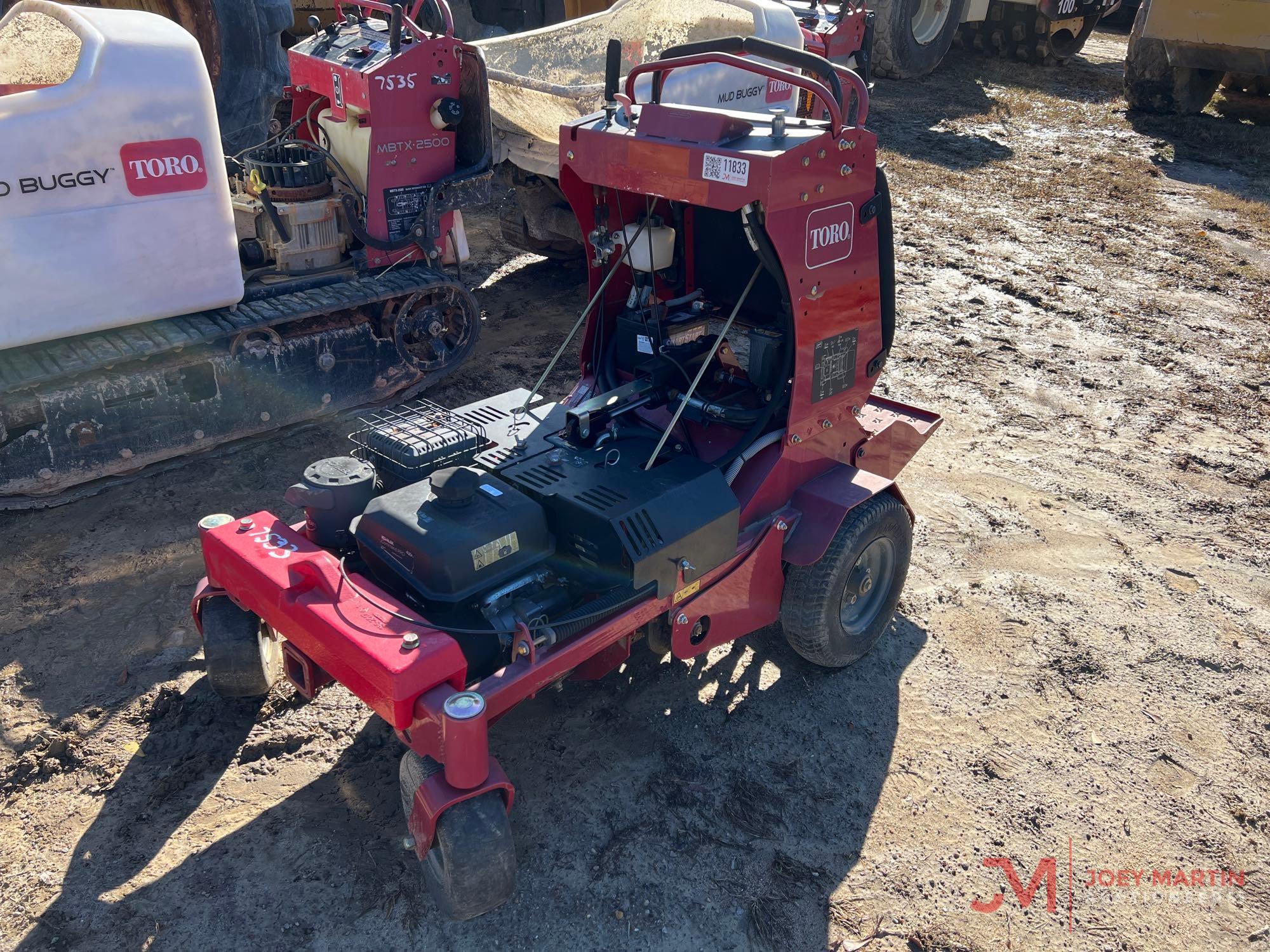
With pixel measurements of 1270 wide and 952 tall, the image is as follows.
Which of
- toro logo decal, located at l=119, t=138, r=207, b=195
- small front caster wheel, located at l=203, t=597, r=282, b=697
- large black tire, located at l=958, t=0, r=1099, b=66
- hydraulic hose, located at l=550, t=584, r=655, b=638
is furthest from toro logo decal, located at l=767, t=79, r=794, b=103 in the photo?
large black tire, located at l=958, t=0, r=1099, b=66

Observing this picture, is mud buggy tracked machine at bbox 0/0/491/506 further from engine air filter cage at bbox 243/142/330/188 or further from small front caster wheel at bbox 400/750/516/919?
small front caster wheel at bbox 400/750/516/919

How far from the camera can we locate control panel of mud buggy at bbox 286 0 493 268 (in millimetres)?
6371

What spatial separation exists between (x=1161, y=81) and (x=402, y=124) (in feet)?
35.9

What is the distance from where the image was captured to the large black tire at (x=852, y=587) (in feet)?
13.5

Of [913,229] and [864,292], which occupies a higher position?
[864,292]

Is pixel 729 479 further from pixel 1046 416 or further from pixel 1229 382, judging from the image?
pixel 1229 382

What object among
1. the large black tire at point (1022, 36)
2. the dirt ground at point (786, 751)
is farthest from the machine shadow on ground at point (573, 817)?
the large black tire at point (1022, 36)

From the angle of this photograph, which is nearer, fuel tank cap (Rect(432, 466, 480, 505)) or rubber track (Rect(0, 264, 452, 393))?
fuel tank cap (Rect(432, 466, 480, 505))

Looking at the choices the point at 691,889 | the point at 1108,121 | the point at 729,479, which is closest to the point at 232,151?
the point at 729,479

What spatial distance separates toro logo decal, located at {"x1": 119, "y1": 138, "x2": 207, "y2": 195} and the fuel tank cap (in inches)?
119

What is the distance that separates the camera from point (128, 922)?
3.26 meters

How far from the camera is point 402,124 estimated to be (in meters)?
6.47

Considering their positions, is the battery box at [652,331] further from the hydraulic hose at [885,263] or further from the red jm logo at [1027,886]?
the red jm logo at [1027,886]

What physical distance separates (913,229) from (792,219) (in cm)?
638
